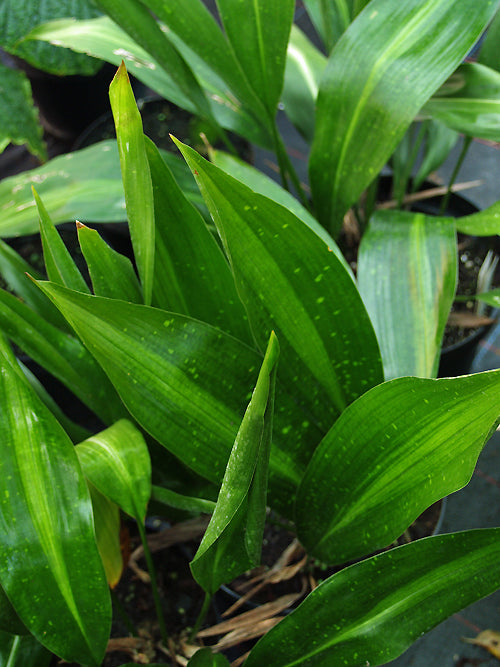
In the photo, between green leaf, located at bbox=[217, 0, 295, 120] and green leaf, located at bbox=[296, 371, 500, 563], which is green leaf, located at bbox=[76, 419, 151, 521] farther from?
green leaf, located at bbox=[217, 0, 295, 120]

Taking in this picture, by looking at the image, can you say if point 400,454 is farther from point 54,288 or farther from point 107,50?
point 107,50

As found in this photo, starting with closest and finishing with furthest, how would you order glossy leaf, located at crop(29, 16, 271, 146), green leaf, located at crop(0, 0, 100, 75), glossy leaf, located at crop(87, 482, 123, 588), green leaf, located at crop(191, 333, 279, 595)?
1. green leaf, located at crop(191, 333, 279, 595)
2. glossy leaf, located at crop(87, 482, 123, 588)
3. glossy leaf, located at crop(29, 16, 271, 146)
4. green leaf, located at crop(0, 0, 100, 75)

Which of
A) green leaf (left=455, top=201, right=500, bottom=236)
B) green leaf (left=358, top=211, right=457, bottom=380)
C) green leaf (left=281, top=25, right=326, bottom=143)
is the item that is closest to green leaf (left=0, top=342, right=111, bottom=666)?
green leaf (left=358, top=211, right=457, bottom=380)

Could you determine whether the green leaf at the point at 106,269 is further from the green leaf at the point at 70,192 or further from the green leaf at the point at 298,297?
the green leaf at the point at 70,192

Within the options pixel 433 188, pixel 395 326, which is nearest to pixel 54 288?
pixel 395 326

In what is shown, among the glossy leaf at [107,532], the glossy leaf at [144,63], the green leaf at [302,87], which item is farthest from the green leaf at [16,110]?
the glossy leaf at [107,532]

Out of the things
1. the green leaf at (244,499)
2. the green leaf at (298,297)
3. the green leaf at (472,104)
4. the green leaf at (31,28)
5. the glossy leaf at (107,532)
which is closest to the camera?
the green leaf at (244,499)
